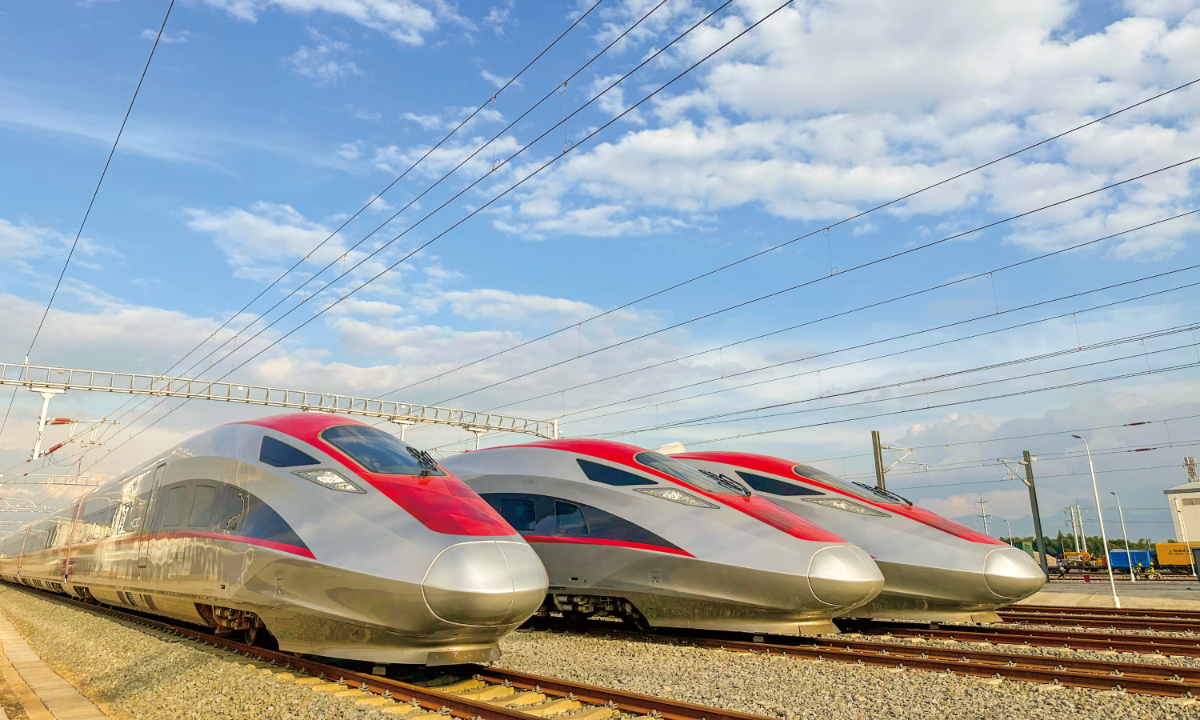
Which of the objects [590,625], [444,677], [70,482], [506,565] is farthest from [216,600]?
[70,482]

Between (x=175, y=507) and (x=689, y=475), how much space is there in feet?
24.5

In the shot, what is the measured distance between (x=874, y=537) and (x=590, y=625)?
5.14 m

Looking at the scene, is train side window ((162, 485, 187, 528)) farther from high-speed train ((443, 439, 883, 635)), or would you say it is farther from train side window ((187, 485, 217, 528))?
high-speed train ((443, 439, 883, 635))

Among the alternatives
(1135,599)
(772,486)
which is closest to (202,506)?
(772,486)

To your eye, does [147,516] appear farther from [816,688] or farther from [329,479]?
[816,688]

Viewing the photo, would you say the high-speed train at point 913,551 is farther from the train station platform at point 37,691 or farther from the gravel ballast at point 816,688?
the train station platform at point 37,691

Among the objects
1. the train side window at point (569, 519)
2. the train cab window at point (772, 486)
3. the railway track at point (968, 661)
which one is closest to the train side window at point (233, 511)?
the train side window at point (569, 519)

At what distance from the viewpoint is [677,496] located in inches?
436

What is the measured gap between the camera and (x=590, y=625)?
507 inches

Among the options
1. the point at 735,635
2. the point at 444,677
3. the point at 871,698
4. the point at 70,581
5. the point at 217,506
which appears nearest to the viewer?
the point at 871,698

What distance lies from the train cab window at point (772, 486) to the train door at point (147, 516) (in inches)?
391

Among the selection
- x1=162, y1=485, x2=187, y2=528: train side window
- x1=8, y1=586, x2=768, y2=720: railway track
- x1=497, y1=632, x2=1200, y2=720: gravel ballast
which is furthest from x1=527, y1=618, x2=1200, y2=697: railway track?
→ x1=162, y1=485, x2=187, y2=528: train side window

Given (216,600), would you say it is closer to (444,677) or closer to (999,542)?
(444,677)

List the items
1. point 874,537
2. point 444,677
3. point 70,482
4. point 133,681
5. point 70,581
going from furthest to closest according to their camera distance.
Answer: point 70,482 < point 70,581 < point 874,537 < point 133,681 < point 444,677
